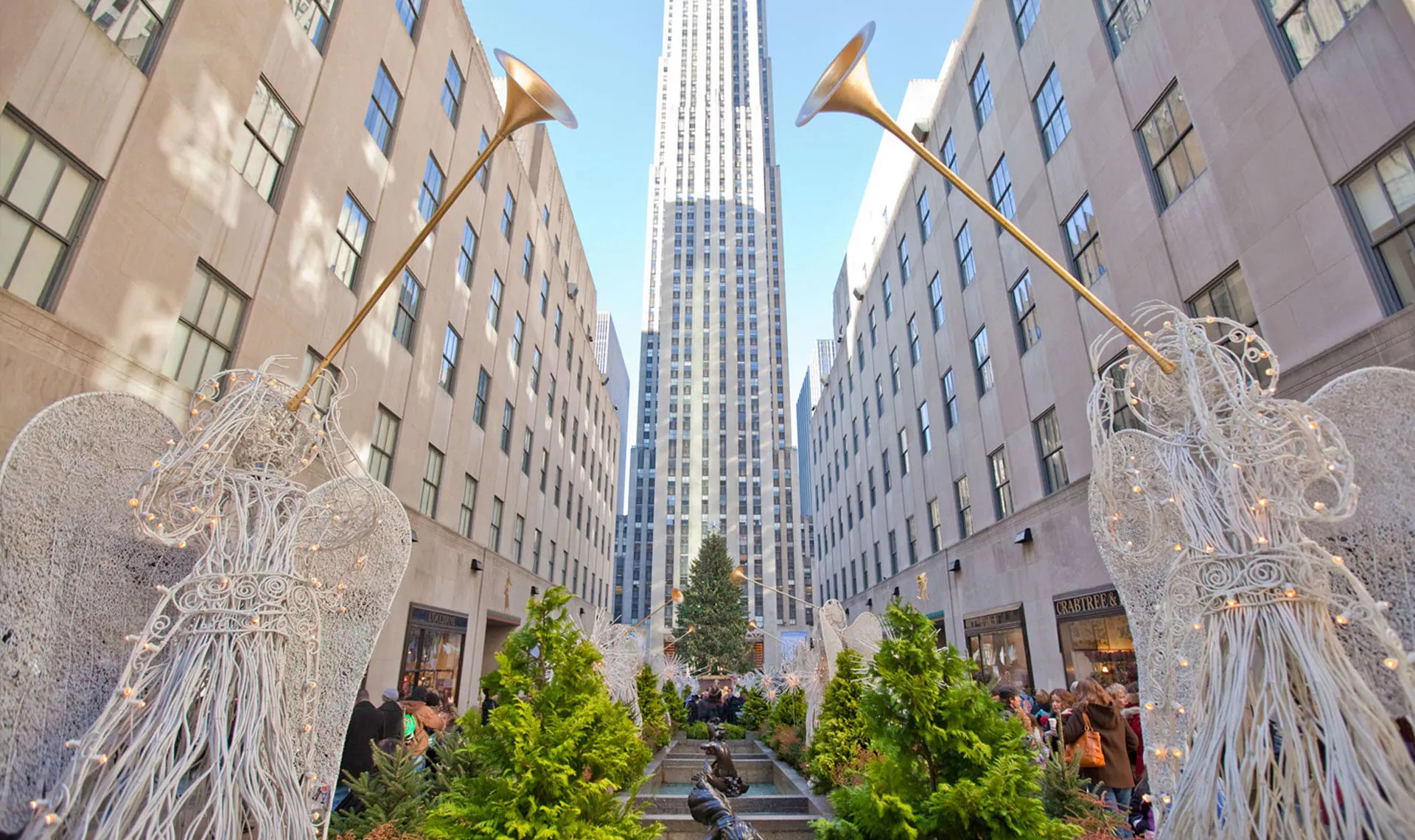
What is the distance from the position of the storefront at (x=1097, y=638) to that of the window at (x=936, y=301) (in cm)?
1311

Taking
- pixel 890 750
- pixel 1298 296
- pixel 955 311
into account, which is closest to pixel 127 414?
pixel 890 750

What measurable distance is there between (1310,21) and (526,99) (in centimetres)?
1220

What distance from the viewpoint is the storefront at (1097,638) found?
15.0m

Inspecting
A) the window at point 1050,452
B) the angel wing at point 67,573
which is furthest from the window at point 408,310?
the window at point 1050,452

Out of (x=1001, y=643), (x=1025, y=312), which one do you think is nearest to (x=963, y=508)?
(x=1001, y=643)

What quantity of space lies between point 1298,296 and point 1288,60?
3.85 metres

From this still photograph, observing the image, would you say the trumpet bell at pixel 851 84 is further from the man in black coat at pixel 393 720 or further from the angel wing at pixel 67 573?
the man in black coat at pixel 393 720

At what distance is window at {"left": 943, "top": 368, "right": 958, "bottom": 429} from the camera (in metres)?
26.2

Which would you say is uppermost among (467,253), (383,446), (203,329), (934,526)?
(467,253)

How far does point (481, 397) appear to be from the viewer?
2403 centimetres

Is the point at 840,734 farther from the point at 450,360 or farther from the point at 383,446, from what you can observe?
the point at 450,360

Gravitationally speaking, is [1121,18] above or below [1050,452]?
above

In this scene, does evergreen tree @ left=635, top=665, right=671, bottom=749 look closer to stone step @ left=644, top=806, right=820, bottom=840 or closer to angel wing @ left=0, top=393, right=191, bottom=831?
stone step @ left=644, top=806, right=820, bottom=840

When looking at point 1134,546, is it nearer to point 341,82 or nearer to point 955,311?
point 341,82
